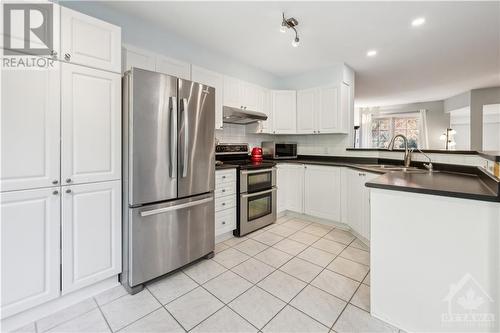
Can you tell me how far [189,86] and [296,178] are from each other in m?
2.27

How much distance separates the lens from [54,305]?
1609 mm

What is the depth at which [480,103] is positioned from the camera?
5.35 meters

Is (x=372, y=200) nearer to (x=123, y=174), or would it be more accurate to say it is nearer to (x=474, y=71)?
(x=123, y=174)

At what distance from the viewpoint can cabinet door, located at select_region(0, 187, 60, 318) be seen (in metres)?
1.39

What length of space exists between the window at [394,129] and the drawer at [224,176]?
6.56 metres

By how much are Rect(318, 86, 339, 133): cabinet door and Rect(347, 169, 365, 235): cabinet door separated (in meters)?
0.98

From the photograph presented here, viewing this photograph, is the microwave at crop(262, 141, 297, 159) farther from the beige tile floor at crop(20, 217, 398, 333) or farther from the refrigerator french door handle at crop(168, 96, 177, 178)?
the refrigerator french door handle at crop(168, 96, 177, 178)

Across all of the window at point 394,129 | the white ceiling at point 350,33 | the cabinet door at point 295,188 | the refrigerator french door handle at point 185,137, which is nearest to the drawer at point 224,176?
the refrigerator french door handle at point 185,137

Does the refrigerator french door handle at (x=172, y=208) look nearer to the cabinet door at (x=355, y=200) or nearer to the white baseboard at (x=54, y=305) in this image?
the white baseboard at (x=54, y=305)

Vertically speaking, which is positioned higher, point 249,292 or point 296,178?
point 296,178

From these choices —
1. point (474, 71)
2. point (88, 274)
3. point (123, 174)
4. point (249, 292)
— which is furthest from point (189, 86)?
point (474, 71)

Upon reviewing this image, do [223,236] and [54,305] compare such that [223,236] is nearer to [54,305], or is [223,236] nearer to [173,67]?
[54,305]

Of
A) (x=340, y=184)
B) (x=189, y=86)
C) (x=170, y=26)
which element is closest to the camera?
(x=189, y=86)

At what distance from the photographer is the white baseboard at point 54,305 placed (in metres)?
1.45
